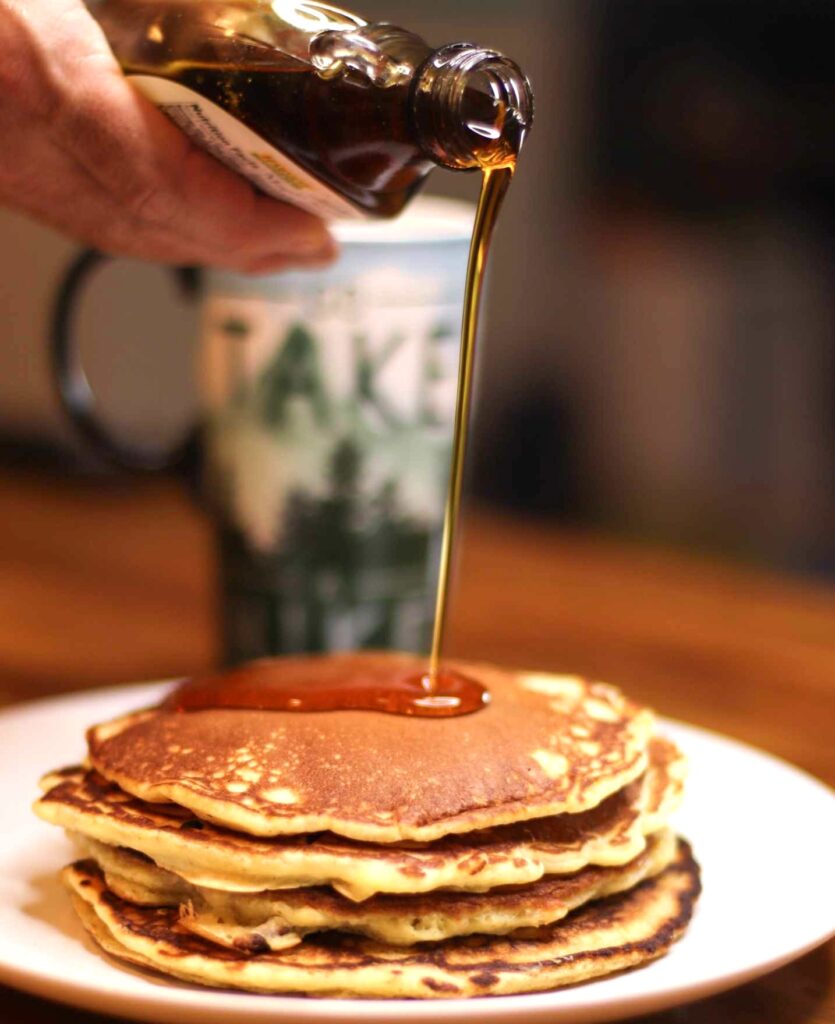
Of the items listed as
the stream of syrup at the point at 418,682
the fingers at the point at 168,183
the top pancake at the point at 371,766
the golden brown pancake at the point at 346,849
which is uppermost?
the fingers at the point at 168,183

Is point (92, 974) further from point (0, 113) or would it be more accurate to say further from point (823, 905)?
point (0, 113)

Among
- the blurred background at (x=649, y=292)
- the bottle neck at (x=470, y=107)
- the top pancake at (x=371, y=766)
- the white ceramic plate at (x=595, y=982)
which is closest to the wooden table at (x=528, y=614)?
the white ceramic plate at (x=595, y=982)

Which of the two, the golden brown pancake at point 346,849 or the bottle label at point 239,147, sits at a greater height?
the bottle label at point 239,147

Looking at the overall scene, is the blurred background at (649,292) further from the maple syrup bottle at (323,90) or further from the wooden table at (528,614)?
the maple syrup bottle at (323,90)

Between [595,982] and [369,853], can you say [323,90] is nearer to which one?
[369,853]

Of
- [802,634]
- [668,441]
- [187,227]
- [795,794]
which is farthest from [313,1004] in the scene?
[668,441]

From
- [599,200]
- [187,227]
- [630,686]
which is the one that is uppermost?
[599,200]
